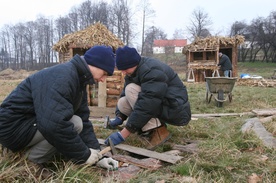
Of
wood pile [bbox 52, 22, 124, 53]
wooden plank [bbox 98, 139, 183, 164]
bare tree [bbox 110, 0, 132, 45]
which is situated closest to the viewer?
wooden plank [bbox 98, 139, 183, 164]

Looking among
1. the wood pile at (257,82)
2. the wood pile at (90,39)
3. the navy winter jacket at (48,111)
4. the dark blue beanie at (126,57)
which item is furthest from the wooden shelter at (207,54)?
the navy winter jacket at (48,111)

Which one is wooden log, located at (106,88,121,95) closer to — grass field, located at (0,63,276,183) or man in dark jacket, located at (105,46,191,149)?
man in dark jacket, located at (105,46,191,149)

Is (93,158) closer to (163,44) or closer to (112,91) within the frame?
(112,91)

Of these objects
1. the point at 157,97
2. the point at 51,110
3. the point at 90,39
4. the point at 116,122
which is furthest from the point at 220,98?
the point at 90,39

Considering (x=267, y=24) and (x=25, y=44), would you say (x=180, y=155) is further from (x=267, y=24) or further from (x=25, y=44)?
(x=25, y=44)

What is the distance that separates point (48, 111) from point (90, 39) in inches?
345

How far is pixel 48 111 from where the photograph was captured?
190 centimetres

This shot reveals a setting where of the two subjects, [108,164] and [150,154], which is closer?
[108,164]

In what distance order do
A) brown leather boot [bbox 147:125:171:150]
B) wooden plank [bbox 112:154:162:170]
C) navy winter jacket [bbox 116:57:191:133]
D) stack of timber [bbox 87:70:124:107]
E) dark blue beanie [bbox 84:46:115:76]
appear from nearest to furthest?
dark blue beanie [bbox 84:46:115:76]
wooden plank [bbox 112:154:162:170]
navy winter jacket [bbox 116:57:191:133]
brown leather boot [bbox 147:125:171:150]
stack of timber [bbox 87:70:124:107]

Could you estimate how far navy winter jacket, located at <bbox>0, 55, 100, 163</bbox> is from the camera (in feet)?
6.29

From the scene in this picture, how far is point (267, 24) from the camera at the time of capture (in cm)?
3866

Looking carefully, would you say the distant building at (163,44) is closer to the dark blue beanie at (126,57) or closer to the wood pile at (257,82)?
the wood pile at (257,82)

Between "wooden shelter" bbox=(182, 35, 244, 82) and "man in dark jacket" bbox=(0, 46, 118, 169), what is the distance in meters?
14.6

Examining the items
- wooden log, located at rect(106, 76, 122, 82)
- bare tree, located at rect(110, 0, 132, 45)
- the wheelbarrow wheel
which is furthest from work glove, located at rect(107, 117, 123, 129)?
bare tree, located at rect(110, 0, 132, 45)
